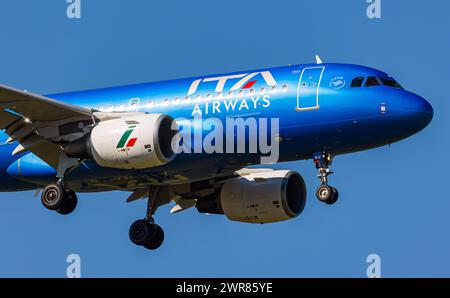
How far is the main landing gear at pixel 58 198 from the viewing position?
136ft

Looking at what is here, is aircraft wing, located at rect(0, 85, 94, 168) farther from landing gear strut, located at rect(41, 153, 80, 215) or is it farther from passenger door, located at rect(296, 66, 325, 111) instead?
passenger door, located at rect(296, 66, 325, 111)

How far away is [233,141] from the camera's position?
40.6m

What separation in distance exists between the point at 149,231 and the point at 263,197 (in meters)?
4.11

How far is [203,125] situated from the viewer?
133 ft

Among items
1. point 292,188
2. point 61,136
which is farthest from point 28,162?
point 292,188

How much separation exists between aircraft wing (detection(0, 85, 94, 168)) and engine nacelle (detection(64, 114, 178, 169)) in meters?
1.10

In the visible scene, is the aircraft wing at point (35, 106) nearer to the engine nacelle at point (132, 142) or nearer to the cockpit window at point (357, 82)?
the engine nacelle at point (132, 142)

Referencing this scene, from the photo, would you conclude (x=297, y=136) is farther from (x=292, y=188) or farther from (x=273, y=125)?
(x=292, y=188)

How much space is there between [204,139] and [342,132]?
4220mm

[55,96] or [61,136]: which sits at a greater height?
[55,96]

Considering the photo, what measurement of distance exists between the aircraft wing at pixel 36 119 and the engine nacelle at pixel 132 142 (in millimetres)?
1105

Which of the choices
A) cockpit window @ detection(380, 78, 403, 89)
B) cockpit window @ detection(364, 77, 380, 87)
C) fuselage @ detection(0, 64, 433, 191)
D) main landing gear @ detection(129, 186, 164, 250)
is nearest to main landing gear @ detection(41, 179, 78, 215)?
fuselage @ detection(0, 64, 433, 191)

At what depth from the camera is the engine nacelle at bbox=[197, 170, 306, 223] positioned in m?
45.1

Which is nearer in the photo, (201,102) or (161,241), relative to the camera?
(201,102)
